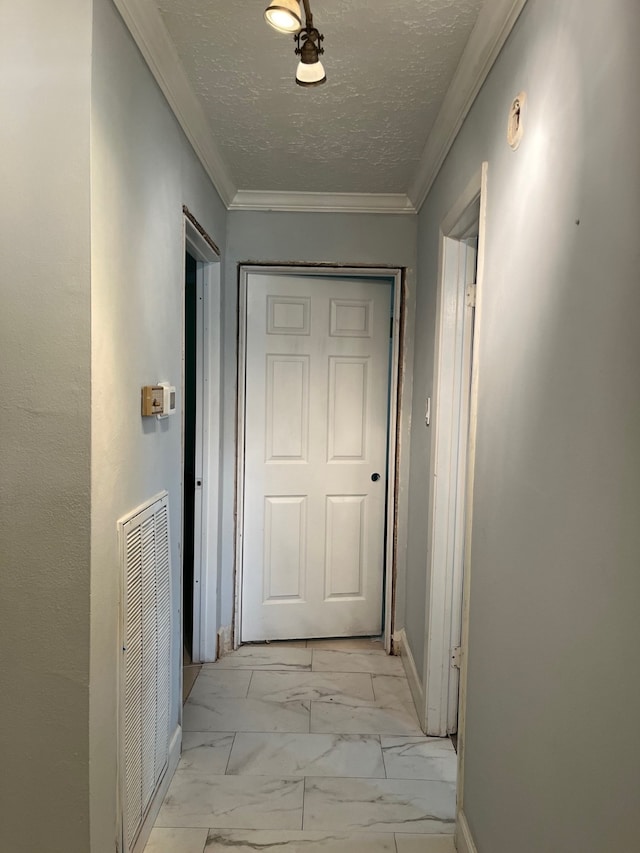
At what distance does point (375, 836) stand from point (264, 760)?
20.4 inches

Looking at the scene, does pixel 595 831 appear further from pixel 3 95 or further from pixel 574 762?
pixel 3 95

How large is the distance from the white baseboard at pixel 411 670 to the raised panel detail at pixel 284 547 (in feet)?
1.89

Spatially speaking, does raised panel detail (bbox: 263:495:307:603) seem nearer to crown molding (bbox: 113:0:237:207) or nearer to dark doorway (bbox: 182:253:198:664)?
dark doorway (bbox: 182:253:198:664)

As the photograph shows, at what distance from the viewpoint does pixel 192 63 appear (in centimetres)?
171

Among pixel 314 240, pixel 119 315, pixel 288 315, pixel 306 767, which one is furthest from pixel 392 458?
pixel 119 315

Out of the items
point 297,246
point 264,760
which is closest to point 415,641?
point 264,760

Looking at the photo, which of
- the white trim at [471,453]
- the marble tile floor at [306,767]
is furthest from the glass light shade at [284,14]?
the marble tile floor at [306,767]

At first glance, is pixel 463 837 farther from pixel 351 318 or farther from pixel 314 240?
pixel 314 240

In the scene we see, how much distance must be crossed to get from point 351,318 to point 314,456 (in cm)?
77

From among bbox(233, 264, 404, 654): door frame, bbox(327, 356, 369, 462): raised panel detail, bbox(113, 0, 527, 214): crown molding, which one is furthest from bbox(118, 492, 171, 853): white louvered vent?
bbox(327, 356, 369, 462): raised panel detail

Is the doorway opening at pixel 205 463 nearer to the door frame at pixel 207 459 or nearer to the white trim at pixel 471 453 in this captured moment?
the door frame at pixel 207 459

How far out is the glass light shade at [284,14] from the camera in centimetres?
111

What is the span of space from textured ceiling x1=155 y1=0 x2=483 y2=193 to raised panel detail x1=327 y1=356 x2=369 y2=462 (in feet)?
3.06

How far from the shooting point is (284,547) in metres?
3.10
